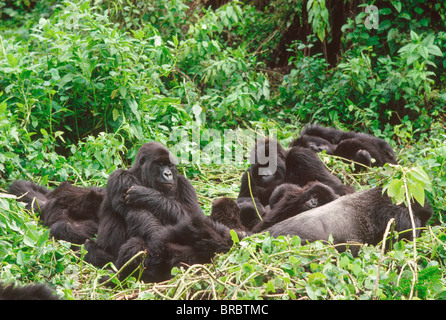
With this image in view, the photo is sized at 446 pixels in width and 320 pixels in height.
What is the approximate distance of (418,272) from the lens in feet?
11.7

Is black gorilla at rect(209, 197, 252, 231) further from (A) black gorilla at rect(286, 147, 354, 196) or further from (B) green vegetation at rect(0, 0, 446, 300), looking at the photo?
(A) black gorilla at rect(286, 147, 354, 196)

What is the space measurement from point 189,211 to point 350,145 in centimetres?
236

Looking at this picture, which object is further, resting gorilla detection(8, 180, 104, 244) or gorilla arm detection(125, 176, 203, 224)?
resting gorilla detection(8, 180, 104, 244)

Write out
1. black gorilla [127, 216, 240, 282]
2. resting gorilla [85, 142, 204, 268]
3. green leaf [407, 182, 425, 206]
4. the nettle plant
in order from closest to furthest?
green leaf [407, 182, 425, 206], black gorilla [127, 216, 240, 282], resting gorilla [85, 142, 204, 268], the nettle plant

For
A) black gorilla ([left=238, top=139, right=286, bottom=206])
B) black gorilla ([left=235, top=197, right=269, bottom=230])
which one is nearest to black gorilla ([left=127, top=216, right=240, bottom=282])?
black gorilla ([left=235, top=197, right=269, bottom=230])

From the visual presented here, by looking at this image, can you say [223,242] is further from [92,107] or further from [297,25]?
[297,25]

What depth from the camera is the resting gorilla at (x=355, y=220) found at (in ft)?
13.9

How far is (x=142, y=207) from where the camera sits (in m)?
4.60

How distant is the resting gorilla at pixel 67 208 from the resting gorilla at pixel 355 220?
1.57 metres

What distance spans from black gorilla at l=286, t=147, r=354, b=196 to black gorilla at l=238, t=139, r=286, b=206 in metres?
0.09

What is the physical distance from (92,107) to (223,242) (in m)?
2.96

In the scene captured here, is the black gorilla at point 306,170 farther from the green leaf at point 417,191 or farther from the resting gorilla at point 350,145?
the green leaf at point 417,191

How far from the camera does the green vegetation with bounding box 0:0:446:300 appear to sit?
359 cm
